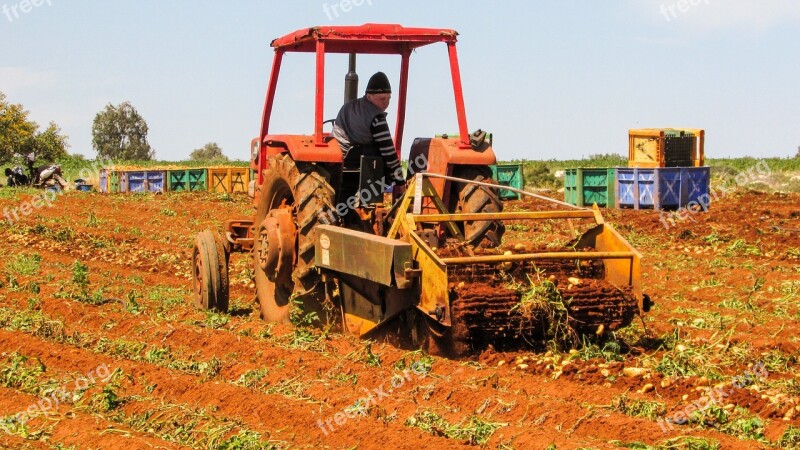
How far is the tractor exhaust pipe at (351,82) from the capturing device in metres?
9.84

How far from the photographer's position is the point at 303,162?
9047mm

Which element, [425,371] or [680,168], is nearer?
[425,371]

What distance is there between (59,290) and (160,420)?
17.7 ft

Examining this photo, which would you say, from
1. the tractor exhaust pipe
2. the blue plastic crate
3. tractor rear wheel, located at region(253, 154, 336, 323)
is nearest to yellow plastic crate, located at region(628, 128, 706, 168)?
the blue plastic crate

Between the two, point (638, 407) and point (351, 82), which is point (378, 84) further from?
point (638, 407)

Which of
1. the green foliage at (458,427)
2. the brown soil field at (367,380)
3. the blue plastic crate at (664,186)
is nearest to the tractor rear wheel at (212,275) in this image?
the brown soil field at (367,380)

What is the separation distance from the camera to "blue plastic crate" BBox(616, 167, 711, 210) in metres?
22.3

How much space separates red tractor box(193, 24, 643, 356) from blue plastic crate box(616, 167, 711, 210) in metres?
13.0

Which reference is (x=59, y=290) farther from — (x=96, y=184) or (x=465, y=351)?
(x=96, y=184)

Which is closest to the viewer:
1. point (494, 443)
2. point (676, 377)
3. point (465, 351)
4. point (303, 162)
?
point (494, 443)

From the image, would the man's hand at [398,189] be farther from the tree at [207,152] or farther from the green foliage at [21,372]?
the tree at [207,152]

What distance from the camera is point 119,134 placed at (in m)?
78.9

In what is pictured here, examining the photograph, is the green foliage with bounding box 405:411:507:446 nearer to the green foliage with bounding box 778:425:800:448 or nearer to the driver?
the green foliage with bounding box 778:425:800:448

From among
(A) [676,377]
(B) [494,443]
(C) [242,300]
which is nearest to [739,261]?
(C) [242,300]
